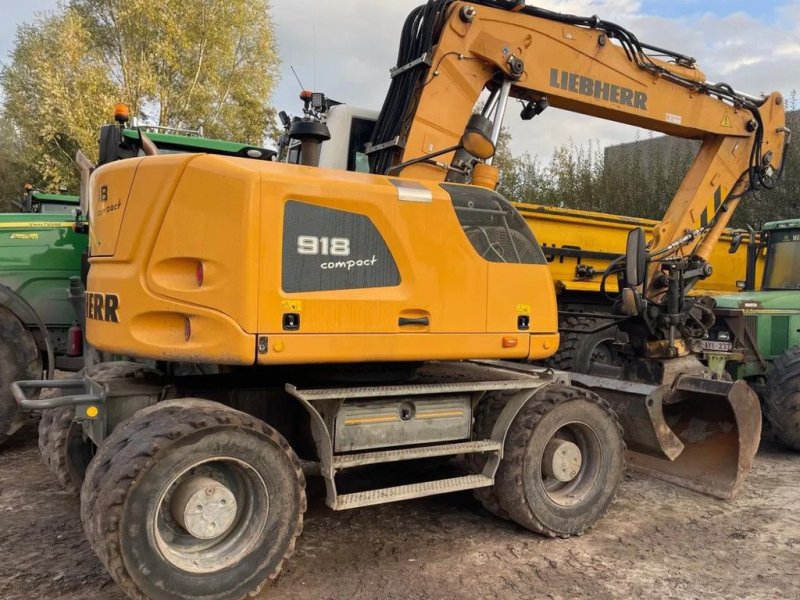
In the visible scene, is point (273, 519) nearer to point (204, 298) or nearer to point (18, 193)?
point (204, 298)

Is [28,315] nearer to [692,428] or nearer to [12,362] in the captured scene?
[12,362]

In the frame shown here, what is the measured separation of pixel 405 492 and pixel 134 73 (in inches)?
750

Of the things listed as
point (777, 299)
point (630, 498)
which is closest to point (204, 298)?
point (630, 498)

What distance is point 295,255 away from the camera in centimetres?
331

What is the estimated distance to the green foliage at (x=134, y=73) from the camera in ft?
59.8

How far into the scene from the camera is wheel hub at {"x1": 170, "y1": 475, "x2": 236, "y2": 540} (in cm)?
309

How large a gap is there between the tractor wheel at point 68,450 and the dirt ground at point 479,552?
11.2 inches

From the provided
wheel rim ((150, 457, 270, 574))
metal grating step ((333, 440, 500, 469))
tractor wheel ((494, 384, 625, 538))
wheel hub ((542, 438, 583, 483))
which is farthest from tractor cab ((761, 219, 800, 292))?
wheel rim ((150, 457, 270, 574))

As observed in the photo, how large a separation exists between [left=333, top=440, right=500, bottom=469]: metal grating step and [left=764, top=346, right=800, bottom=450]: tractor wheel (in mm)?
3555

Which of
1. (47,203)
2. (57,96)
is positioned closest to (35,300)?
(47,203)

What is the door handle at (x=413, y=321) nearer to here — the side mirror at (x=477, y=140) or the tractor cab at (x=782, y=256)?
the side mirror at (x=477, y=140)

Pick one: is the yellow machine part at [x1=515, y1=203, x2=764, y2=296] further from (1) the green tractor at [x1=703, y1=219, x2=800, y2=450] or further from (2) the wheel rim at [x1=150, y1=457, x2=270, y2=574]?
(2) the wheel rim at [x1=150, y1=457, x2=270, y2=574]

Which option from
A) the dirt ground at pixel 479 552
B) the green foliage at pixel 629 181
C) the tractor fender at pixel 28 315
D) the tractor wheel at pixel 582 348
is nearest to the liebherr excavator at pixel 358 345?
the dirt ground at pixel 479 552

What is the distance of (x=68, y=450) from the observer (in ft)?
13.6
